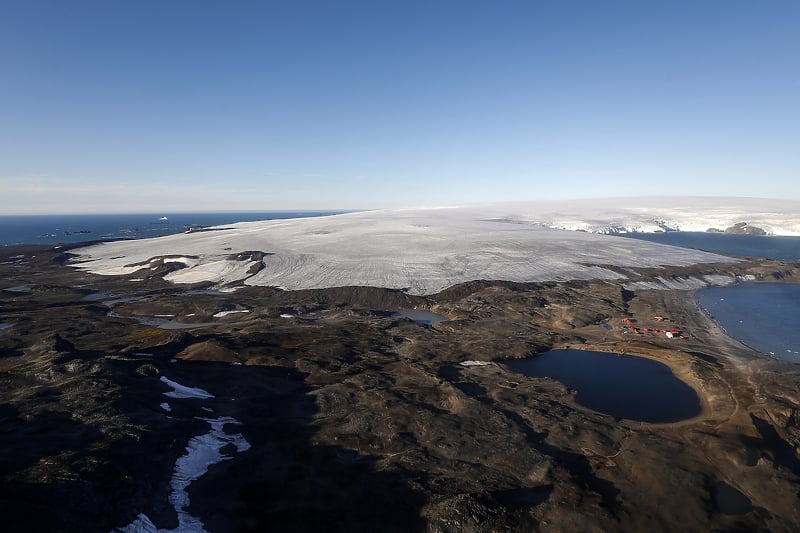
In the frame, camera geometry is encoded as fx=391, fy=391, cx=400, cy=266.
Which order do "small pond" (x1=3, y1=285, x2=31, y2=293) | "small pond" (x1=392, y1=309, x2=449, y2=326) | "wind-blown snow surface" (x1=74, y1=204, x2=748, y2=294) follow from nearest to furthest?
"small pond" (x1=392, y1=309, x2=449, y2=326), "small pond" (x1=3, y1=285, x2=31, y2=293), "wind-blown snow surface" (x1=74, y1=204, x2=748, y2=294)

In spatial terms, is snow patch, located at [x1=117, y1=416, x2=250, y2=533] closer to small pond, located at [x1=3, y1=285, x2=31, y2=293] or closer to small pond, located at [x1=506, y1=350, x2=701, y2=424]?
small pond, located at [x1=506, y1=350, x2=701, y2=424]

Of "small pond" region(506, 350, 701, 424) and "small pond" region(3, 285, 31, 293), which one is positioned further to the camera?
"small pond" region(3, 285, 31, 293)

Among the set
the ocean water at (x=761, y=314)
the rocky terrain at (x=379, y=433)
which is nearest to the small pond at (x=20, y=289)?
the rocky terrain at (x=379, y=433)

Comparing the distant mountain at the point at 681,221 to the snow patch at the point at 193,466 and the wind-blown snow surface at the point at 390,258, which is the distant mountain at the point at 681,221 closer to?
the wind-blown snow surface at the point at 390,258

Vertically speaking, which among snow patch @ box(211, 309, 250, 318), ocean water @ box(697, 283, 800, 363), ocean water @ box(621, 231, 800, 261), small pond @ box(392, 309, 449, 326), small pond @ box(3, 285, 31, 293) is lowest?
ocean water @ box(697, 283, 800, 363)

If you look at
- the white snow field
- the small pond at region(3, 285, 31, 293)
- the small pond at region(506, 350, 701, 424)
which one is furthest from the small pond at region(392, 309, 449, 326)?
the small pond at region(3, 285, 31, 293)
